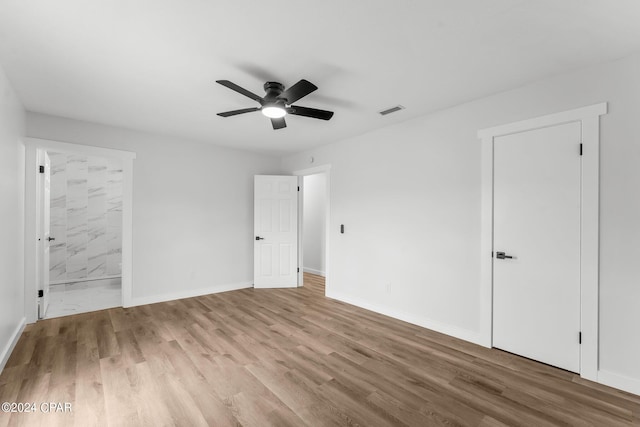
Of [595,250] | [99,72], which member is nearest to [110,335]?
[99,72]

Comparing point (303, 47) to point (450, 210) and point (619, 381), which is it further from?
point (619, 381)

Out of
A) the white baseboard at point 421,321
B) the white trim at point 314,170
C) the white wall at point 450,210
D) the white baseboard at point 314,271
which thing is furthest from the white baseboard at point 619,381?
the white baseboard at point 314,271

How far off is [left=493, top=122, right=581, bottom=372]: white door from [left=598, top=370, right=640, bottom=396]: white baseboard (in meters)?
0.16

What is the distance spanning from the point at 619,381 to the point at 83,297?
6677 mm

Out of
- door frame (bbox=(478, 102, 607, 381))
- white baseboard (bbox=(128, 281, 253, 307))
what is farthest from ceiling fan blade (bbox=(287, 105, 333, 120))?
white baseboard (bbox=(128, 281, 253, 307))

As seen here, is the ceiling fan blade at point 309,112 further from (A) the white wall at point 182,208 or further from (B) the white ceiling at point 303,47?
(A) the white wall at point 182,208

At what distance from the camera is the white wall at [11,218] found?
2.50m

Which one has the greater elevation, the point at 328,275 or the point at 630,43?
the point at 630,43

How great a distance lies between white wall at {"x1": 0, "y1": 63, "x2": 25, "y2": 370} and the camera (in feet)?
8.20

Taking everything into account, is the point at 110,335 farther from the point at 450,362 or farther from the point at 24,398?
the point at 450,362

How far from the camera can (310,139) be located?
4.59 m

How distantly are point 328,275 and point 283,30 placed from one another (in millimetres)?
3717

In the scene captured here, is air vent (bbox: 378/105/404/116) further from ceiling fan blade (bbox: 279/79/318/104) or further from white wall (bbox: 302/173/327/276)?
white wall (bbox: 302/173/327/276)

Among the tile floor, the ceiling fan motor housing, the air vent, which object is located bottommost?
the tile floor
